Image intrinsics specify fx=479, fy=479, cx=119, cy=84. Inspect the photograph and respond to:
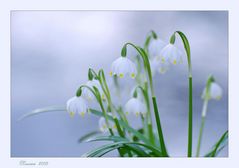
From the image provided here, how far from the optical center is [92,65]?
2.97 meters

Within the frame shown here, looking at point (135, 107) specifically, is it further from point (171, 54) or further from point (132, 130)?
point (171, 54)

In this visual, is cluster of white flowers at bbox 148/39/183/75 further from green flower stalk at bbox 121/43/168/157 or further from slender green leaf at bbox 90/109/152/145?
slender green leaf at bbox 90/109/152/145

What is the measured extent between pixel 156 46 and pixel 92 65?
119 centimetres

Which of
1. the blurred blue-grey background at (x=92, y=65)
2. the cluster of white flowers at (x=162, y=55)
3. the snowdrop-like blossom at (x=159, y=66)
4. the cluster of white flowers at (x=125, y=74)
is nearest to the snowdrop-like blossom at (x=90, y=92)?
the cluster of white flowers at (x=125, y=74)

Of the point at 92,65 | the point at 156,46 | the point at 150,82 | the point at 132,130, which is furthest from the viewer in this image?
the point at 92,65

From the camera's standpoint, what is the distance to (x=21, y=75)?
2.89m

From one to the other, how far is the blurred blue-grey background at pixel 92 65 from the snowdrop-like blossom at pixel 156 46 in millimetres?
1002

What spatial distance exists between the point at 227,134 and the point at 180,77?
4.31ft

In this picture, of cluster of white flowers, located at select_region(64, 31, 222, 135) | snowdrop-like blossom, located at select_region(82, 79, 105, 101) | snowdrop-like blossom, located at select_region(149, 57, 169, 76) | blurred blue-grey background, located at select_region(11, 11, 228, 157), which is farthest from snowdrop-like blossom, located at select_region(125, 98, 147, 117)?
blurred blue-grey background, located at select_region(11, 11, 228, 157)

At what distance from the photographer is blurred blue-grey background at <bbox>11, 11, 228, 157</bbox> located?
2.86 m
